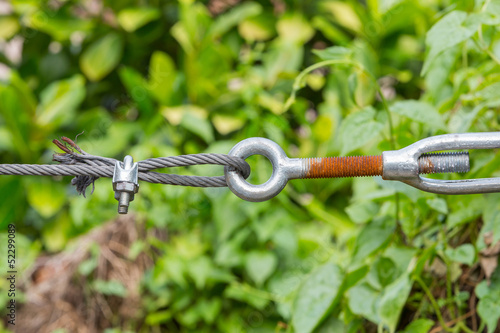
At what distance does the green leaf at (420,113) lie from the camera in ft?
2.76

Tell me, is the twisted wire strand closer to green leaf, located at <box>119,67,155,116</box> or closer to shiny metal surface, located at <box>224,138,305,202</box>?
shiny metal surface, located at <box>224,138,305,202</box>

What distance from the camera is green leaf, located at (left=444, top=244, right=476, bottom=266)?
2.64ft

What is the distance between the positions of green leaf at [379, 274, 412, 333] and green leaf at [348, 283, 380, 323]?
0.05 meters

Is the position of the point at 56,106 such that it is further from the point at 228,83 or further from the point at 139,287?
the point at 139,287

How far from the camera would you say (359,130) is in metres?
0.85

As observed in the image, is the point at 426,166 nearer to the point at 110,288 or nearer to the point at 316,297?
the point at 316,297

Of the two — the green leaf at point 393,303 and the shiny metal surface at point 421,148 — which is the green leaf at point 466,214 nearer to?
the green leaf at point 393,303

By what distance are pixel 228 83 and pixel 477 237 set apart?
1130 mm

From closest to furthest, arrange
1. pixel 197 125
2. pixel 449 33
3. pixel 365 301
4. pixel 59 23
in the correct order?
pixel 449 33
pixel 365 301
pixel 197 125
pixel 59 23

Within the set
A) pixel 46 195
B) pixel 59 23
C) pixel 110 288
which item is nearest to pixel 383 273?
pixel 110 288

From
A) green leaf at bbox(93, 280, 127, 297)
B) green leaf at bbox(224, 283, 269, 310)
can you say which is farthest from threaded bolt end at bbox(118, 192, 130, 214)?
green leaf at bbox(93, 280, 127, 297)

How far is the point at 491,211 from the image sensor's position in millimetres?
789

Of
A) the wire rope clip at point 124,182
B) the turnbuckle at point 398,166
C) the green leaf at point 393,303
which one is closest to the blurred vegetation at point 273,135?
the green leaf at point 393,303

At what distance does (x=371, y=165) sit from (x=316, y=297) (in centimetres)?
39
